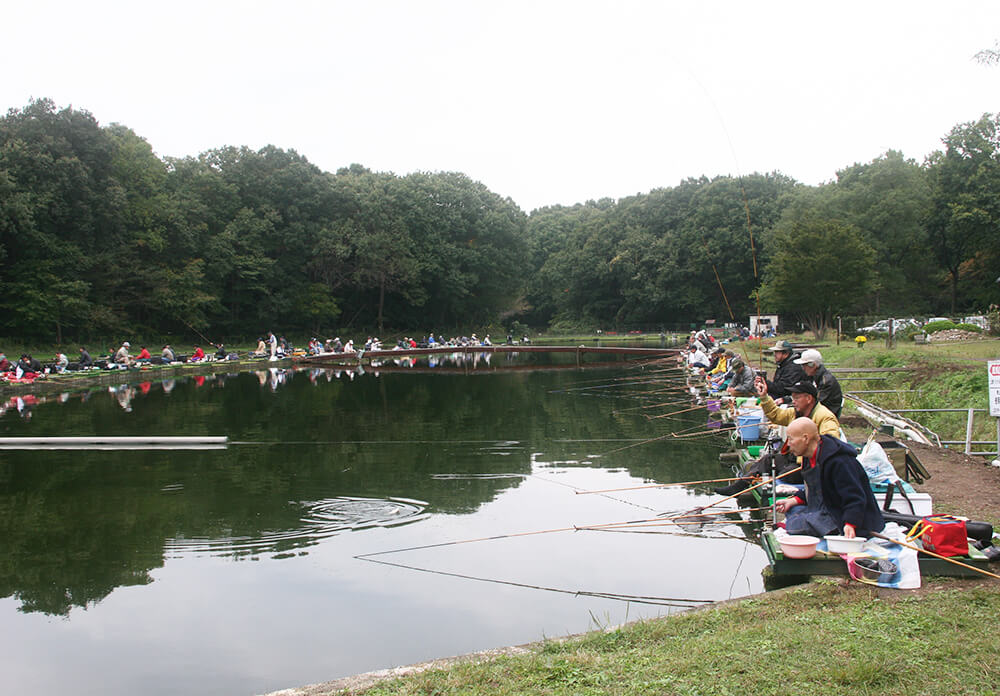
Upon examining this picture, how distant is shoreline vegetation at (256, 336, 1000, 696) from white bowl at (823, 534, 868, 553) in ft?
1.17

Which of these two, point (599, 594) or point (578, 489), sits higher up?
point (578, 489)

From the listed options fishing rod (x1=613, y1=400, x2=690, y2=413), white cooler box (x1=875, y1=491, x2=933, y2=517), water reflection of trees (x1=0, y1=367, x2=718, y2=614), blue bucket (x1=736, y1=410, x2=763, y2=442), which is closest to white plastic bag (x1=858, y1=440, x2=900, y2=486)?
white cooler box (x1=875, y1=491, x2=933, y2=517)

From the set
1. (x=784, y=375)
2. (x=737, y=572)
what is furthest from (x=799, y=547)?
(x=784, y=375)

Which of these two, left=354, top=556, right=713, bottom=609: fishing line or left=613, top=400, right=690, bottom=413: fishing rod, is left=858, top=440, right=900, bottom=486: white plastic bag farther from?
left=613, top=400, right=690, bottom=413: fishing rod

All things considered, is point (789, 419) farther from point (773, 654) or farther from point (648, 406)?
point (648, 406)

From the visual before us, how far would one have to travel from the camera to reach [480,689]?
162 inches

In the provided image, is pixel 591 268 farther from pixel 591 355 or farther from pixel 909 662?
pixel 909 662

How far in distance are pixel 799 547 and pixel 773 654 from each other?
1.59 meters

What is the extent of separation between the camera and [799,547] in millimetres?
5621

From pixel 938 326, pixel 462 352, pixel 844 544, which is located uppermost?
pixel 938 326

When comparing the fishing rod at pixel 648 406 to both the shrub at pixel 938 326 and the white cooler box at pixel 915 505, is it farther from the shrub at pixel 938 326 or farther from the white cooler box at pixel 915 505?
the shrub at pixel 938 326

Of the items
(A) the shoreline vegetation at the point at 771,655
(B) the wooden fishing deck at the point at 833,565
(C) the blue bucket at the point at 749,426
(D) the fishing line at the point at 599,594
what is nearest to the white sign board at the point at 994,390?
(C) the blue bucket at the point at 749,426

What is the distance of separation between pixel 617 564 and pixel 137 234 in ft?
136

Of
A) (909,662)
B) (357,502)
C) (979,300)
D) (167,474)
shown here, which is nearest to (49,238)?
(167,474)
